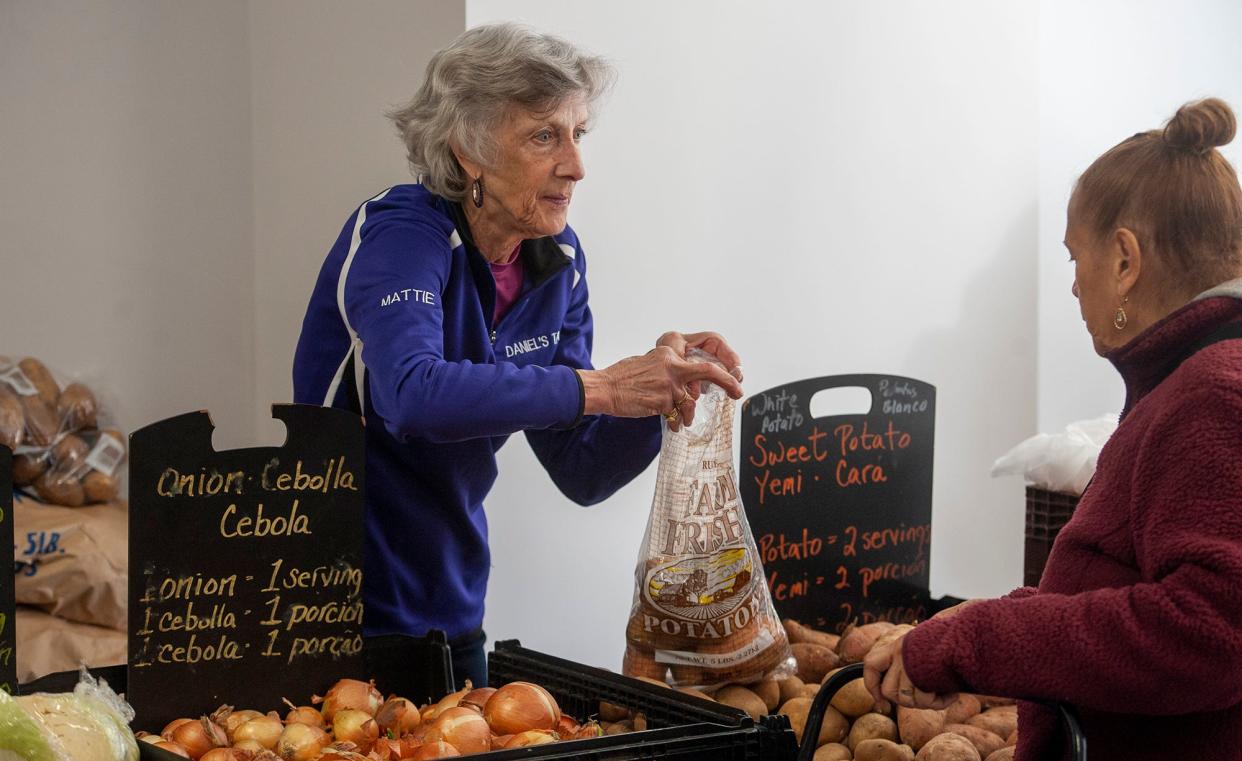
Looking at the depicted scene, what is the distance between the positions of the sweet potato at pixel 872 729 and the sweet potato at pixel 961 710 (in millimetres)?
89

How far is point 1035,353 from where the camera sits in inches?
123

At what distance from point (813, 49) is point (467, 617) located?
1.41 meters

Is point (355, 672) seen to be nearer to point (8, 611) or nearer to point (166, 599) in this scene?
point (166, 599)

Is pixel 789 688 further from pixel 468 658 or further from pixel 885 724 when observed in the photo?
pixel 468 658

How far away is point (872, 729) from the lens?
1.66 meters

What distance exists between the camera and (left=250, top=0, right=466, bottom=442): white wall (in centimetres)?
226

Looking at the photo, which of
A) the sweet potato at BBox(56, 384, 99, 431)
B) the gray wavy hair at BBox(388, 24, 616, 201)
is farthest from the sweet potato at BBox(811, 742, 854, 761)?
the sweet potato at BBox(56, 384, 99, 431)

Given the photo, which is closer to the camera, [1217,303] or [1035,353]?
[1217,303]

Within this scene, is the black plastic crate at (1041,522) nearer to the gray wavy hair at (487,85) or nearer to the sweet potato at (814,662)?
the sweet potato at (814,662)

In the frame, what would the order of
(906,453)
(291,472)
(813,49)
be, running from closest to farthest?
1. (291,472)
2. (906,453)
3. (813,49)

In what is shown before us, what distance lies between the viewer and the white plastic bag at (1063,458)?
223 centimetres

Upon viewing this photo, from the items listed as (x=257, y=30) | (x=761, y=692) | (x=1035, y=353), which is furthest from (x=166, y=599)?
(x=1035, y=353)

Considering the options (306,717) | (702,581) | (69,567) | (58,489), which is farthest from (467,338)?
(58,489)

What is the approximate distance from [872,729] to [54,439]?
1.73 meters
